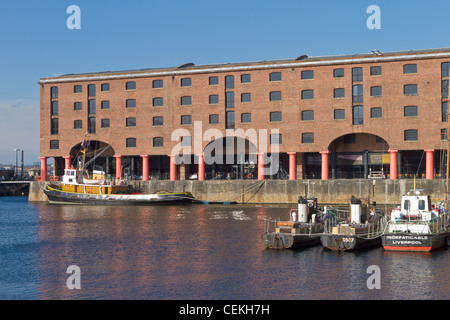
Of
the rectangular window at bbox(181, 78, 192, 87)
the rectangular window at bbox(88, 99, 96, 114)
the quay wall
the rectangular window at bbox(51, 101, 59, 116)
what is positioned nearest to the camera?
the quay wall

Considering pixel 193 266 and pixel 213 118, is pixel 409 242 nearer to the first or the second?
pixel 193 266

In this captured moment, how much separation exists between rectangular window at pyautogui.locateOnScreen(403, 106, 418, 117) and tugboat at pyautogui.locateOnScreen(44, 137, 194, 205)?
31.8m

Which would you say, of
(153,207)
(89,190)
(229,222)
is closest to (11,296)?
(229,222)

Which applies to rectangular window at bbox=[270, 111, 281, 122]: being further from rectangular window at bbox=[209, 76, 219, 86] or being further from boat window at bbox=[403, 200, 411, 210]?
boat window at bbox=[403, 200, 411, 210]

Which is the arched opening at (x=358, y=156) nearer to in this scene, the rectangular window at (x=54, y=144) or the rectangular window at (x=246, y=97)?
the rectangular window at (x=246, y=97)

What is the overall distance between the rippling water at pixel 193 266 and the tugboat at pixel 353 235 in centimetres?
73

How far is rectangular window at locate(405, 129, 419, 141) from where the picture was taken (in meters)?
76.9

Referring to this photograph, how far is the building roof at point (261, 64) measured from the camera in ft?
251

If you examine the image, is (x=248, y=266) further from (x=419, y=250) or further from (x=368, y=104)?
(x=368, y=104)

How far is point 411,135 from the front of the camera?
3031 inches

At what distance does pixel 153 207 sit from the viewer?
3031 inches

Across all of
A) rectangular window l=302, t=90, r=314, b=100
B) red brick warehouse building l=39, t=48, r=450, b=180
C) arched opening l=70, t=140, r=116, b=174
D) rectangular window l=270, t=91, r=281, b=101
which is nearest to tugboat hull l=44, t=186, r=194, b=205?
red brick warehouse building l=39, t=48, r=450, b=180

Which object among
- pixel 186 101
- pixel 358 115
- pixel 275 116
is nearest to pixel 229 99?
pixel 186 101

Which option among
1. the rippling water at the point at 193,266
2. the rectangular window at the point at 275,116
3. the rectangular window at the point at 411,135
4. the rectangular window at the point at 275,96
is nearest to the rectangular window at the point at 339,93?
the rectangular window at the point at 275,96
